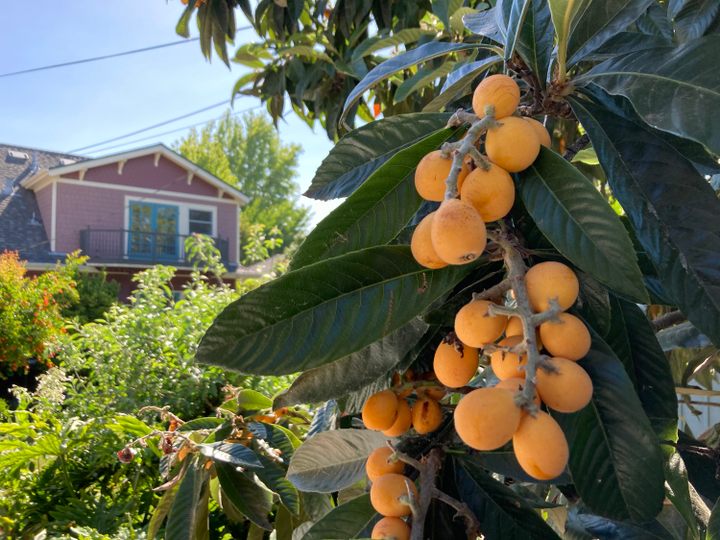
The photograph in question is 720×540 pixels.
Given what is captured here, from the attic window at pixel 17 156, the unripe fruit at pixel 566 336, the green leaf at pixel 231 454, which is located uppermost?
the attic window at pixel 17 156

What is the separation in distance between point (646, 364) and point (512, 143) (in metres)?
0.39

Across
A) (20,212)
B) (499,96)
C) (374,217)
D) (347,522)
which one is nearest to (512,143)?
(499,96)

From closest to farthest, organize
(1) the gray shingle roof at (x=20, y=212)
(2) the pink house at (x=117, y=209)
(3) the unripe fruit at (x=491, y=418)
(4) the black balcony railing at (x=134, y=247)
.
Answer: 1. (3) the unripe fruit at (x=491, y=418)
2. (1) the gray shingle roof at (x=20, y=212)
3. (2) the pink house at (x=117, y=209)
4. (4) the black balcony railing at (x=134, y=247)

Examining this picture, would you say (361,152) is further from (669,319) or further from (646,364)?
(669,319)

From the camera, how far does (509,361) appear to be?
52cm

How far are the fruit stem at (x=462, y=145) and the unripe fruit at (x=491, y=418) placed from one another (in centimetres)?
17

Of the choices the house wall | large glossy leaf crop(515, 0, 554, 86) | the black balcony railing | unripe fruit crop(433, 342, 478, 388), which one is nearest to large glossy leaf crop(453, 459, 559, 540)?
unripe fruit crop(433, 342, 478, 388)

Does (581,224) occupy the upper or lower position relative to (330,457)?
upper

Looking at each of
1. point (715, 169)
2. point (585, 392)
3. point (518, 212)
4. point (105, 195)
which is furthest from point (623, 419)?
point (105, 195)

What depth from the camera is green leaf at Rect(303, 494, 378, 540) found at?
75cm

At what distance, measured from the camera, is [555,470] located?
461 mm

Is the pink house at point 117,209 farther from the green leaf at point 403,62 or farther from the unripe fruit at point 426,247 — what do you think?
the unripe fruit at point 426,247

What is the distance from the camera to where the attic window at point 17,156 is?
18.8 meters

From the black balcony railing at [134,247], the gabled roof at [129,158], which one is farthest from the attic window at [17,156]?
the black balcony railing at [134,247]
